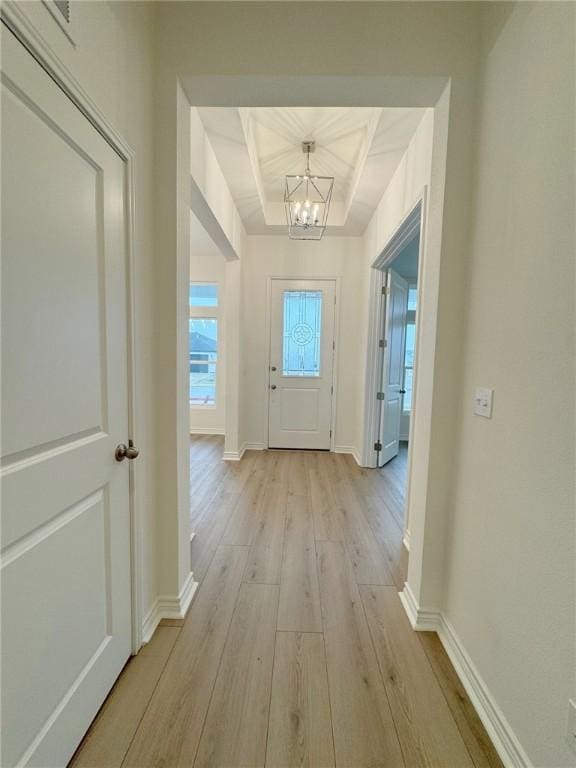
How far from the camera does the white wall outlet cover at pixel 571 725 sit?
0.84 meters

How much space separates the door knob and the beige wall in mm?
1389

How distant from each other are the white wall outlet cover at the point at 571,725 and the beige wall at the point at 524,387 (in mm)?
15

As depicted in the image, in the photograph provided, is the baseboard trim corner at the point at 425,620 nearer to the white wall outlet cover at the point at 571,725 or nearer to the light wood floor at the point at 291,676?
the light wood floor at the point at 291,676

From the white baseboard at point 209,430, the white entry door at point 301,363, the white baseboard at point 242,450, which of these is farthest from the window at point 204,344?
the white entry door at point 301,363

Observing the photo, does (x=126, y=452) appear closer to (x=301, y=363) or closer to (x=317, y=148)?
(x=317, y=148)

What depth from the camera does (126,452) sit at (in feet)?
4.20

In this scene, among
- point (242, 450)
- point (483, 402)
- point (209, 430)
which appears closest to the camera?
point (483, 402)

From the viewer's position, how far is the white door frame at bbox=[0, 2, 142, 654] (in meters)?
0.85

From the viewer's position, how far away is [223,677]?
131cm

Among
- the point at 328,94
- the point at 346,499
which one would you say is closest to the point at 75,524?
the point at 328,94

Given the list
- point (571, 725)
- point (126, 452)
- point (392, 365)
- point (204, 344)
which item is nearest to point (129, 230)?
point (126, 452)

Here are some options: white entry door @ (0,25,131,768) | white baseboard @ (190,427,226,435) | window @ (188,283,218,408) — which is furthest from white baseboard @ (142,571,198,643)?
window @ (188,283,218,408)

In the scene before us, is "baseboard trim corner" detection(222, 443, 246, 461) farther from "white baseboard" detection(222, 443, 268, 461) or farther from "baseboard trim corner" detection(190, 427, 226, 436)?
"baseboard trim corner" detection(190, 427, 226, 436)

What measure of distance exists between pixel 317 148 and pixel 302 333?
2033 mm
